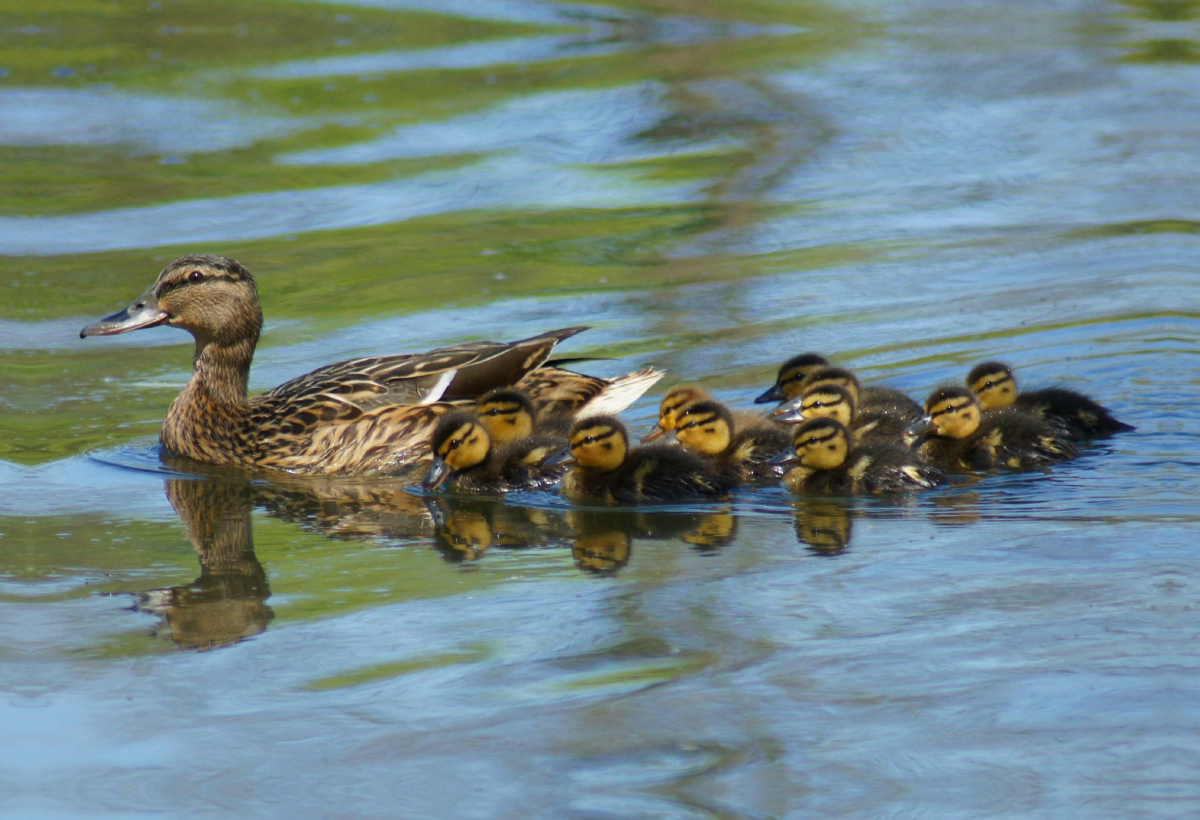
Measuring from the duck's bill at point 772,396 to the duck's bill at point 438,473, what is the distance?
1.40 meters

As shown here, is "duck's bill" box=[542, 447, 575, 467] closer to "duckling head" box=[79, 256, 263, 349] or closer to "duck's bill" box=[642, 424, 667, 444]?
"duck's bill" box=[642, 424, 667, 444]

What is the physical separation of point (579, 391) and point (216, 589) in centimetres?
221

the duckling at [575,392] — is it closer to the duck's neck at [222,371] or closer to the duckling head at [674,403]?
the duckling head at [674,403]

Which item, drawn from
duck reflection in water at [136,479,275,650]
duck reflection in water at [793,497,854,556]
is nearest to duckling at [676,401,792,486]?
duck reflection in water at [793,497,854,556]

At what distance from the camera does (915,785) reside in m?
3.16

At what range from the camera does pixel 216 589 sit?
4531 millimetres

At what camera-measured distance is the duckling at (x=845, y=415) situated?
5844 millimetres

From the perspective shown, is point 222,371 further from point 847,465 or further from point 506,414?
point 847,465

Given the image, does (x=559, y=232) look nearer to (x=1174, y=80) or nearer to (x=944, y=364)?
(x=944, y=364)

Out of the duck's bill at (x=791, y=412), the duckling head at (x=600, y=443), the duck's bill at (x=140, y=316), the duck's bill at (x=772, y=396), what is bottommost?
the duck's bill at (x=772, y=396)

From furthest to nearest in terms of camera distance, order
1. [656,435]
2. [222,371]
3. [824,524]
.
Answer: [222,371]
[656,435]
[824,524]

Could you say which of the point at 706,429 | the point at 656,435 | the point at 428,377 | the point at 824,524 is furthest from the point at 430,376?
the point at 824,524

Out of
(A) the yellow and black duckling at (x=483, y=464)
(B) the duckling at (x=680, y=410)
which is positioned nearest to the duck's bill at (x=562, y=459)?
(A) the yellow and black duckling at (x=483, y=464)

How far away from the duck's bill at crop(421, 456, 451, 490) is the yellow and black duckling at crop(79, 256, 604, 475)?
397 mm
